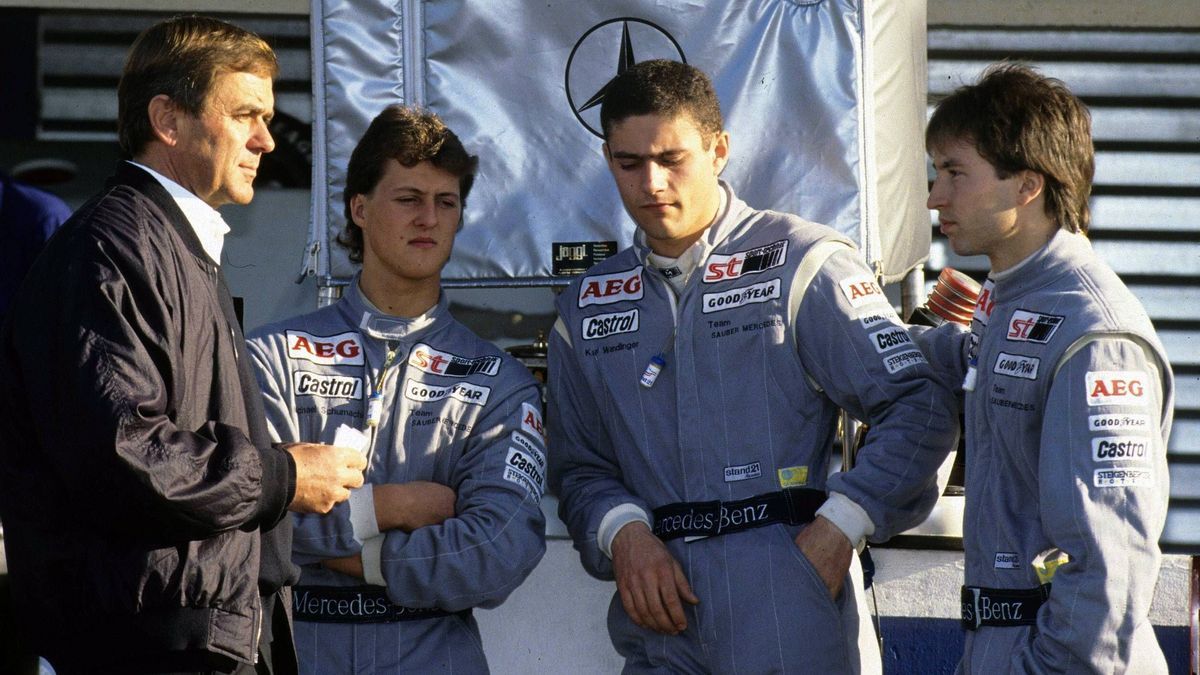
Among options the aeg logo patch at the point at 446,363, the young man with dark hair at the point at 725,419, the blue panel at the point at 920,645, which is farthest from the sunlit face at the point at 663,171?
the blue panel at the point at 920,645

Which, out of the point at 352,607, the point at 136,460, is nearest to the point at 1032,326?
the point at 352,607

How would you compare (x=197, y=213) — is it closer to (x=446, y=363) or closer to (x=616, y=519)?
(x=446, y=363)

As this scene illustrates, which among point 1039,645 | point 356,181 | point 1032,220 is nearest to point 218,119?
point 356,181

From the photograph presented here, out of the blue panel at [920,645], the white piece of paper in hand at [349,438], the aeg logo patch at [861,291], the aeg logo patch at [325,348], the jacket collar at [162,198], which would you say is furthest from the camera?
the blue panel at [920,645]

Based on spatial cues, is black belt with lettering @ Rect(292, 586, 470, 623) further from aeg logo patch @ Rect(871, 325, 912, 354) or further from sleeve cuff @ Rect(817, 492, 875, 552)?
aeg logo patch @ Rect(871, 325, 912, 354)

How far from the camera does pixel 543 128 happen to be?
4.08 meters

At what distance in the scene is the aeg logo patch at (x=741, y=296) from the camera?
9.59ft

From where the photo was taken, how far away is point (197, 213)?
253cm

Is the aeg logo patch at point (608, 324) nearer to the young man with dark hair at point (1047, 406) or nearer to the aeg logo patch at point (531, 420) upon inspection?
the aeg logo patch at point (531, 420)

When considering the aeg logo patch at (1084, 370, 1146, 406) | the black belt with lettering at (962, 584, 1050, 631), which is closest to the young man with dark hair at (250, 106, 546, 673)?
the black belt with lettering at (962, 584, 1050, 631)

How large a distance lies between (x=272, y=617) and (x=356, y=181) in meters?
1.09

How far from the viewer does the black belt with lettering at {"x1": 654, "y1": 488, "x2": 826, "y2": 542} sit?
9.36ft

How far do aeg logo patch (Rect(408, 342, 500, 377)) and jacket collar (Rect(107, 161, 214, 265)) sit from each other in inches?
24.9

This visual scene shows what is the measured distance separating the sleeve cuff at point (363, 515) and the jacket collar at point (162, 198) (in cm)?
59
